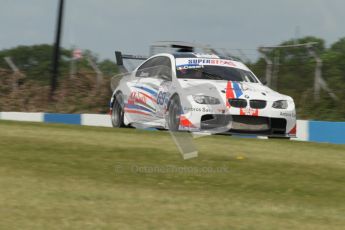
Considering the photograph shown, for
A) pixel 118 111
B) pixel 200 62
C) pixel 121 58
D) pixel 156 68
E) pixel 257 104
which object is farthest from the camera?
pixel 121 58

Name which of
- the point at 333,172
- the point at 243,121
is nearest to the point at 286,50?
the point at 243,121

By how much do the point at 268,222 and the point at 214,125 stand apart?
227 inches

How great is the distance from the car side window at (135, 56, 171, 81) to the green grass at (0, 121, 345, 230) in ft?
9.30

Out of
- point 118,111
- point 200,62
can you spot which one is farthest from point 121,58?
point 200,62

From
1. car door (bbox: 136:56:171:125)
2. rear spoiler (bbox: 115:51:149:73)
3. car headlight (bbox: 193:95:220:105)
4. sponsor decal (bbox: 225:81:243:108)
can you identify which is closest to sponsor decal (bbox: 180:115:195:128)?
car headlight (bbox: 193:95:220:105)

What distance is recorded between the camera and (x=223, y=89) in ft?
36.8

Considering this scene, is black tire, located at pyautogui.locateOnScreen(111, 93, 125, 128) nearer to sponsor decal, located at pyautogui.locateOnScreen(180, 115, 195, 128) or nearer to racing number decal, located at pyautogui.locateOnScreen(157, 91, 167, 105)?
racing number decal, located at pyautogui.locateOnScreen(157, 91, 167, 105)

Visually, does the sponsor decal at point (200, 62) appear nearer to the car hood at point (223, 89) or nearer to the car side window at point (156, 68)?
the car side window at point (156, 68)

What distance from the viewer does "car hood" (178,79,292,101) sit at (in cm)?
1114

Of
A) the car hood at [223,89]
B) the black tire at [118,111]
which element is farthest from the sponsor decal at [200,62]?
the black tire at [118,111]

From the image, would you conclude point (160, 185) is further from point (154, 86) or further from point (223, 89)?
point (154, 86)

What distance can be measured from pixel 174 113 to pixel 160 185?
15.4 feet

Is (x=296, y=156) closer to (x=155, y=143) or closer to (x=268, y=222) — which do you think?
(x=155, y=143)

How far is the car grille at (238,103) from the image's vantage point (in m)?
11.0
